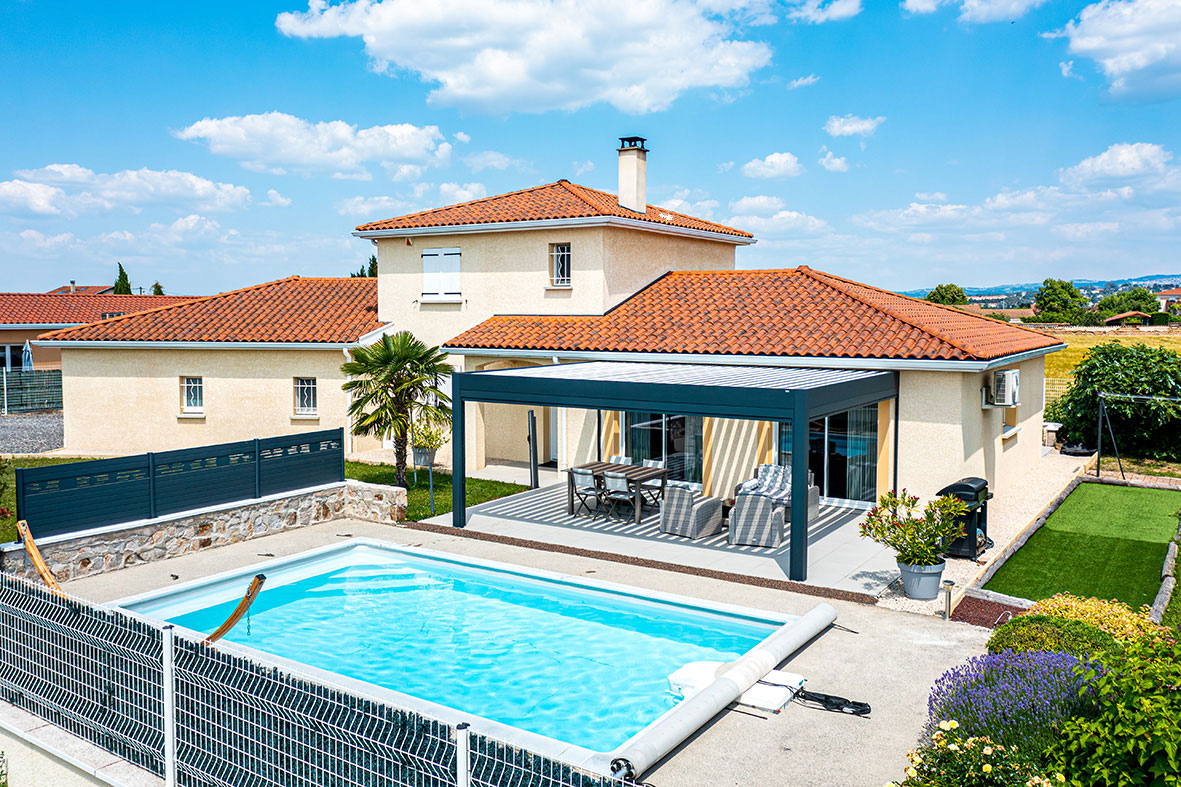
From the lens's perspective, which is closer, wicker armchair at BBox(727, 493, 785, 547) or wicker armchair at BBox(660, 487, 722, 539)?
wicker armchair at BBox(727, 493, 785, 547)

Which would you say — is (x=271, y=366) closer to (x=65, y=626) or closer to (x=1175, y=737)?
(x=65, y=626)

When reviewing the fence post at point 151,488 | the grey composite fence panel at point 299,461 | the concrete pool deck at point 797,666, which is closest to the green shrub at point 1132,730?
the concrete pool deck at point 797,666

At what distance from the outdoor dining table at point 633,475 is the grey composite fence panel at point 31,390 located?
107 feet

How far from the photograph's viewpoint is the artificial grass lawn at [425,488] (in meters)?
20.3

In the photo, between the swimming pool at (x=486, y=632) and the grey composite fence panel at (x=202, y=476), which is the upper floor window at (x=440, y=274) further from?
the swimming pool at (x=486, y=632)

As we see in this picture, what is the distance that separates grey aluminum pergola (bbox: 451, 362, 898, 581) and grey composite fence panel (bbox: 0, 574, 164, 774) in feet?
29.9

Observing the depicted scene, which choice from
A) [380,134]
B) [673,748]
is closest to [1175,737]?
[673,748]

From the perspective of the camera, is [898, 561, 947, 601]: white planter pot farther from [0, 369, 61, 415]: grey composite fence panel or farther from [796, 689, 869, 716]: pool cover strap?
[0, 369, 61, 415]: grey composite fence panel

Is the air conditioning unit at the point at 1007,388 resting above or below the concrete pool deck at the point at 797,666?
above

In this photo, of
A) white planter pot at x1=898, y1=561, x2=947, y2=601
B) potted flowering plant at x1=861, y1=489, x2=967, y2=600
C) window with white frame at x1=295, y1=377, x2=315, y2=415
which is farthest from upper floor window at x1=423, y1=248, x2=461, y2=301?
white planter pot at x1=898, y1=561, x2=947, y2=601

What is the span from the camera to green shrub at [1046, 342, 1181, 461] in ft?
88.1

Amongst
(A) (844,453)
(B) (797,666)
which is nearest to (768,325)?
(A) (844,453)

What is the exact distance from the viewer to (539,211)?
25.1m

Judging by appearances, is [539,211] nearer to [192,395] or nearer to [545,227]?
[545,227]
